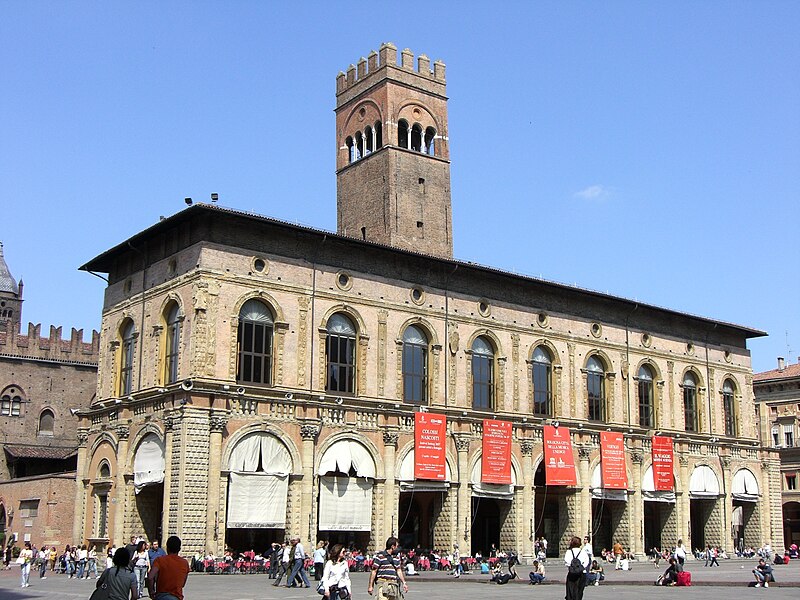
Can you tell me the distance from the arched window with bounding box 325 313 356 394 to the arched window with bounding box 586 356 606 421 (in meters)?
14.1

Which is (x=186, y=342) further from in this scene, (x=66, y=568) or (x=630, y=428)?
(x=630, y=428)

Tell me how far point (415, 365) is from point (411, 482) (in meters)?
5.03

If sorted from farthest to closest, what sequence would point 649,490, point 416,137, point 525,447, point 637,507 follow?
point 416,137 → point 649,490 → point 637,507 → point 525,447

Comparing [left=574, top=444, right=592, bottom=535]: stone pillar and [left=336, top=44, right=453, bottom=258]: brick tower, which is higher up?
Answer: [left=336, top=44, right=453, bottom=258]: brick tower

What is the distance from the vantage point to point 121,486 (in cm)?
4031

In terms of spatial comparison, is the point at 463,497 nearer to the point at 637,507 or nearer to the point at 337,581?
the point at 637,507

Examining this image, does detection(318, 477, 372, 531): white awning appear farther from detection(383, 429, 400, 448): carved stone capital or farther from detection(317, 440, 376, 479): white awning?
detection(383, 429, 400, 448): carved stone capital

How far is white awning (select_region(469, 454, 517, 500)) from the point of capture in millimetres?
44656

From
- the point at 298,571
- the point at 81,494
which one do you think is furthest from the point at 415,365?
the point at 81,494

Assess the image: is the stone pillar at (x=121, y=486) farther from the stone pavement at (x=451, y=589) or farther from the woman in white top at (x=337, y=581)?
the woman in white top at (x=337, y=581)

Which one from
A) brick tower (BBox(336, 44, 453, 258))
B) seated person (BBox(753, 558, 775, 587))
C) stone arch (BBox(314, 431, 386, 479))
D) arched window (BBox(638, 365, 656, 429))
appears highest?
brick tower (BBox(336, 44, 453, 258))

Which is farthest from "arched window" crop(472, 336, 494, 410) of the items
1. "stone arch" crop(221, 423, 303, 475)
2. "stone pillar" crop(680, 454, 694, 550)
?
"stone pillar" crop(680, 454, 694, 550)

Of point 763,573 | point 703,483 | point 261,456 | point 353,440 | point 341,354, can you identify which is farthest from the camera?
point 703,483

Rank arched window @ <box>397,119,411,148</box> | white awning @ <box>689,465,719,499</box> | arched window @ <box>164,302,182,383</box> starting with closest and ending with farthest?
arched window @ <box>164,302,182,383</box> < white awning @ <box>689,465,719,499</box> < arched window @ <box>397,119,411,148</box>
